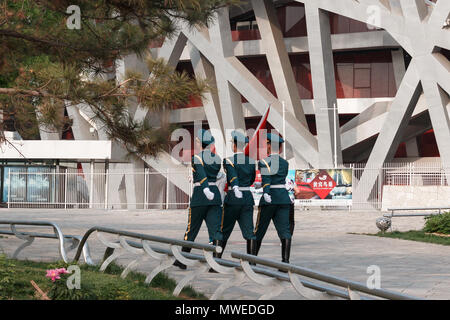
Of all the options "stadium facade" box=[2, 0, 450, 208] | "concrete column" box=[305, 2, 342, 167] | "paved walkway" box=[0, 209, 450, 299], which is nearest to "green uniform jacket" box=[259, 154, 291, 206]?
"paved walkway" box=[0, 209, 450, 299]

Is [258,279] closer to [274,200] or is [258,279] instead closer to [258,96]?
[274,200]

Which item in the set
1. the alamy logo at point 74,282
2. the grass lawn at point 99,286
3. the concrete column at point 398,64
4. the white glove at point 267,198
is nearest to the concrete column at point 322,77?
the concrete column at point 398,64

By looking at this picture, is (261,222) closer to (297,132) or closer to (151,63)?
(151,63)

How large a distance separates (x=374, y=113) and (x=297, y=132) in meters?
4.47

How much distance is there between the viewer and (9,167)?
35.3 m

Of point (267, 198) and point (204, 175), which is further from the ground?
point (204, 175)

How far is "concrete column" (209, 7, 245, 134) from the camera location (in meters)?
34.5

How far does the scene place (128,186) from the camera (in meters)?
38.0

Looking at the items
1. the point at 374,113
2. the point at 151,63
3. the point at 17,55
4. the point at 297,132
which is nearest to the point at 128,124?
the point at 151,63

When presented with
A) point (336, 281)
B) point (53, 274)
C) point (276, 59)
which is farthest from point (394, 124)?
point (336, 281)

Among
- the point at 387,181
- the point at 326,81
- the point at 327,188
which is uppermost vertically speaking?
the point at 326,81

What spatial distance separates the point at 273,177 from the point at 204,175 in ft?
3.12

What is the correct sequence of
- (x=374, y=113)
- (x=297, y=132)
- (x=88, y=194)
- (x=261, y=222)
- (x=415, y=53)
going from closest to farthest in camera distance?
(x=261, y=222) → (x=415, y=53) → (x=297, y=132) → (x=374, y=113) → (x=88, y=194)

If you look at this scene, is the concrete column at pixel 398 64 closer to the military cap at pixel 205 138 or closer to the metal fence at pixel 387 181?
the metal fence at pixel 387 181
